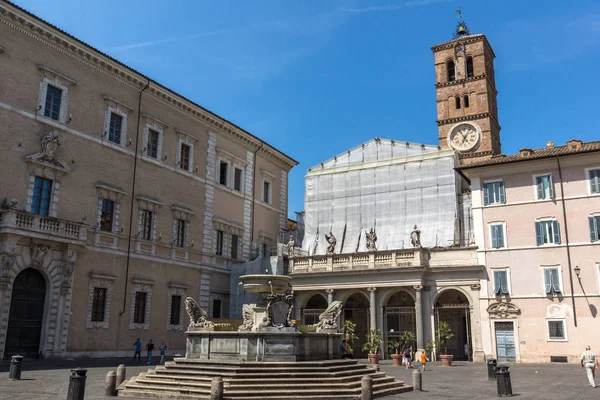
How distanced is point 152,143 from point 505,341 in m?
23.4

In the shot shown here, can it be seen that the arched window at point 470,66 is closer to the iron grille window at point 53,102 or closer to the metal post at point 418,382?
the iron grille window at point 53,102

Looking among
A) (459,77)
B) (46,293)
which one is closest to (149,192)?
(46,293)

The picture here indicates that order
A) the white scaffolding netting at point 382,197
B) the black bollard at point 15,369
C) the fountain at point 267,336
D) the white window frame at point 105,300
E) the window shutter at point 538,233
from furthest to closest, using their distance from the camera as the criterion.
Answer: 1. the white scaffolding netting at point 382,197
2. the window shutter at point 538,233
3. the white window frame at point 105,300
4. the black bollard at point 15,369
5. the fountain at point 267,336

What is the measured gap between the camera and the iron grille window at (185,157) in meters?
36.2

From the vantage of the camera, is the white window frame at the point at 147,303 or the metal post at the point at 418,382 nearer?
the metal post at the point at 418,382

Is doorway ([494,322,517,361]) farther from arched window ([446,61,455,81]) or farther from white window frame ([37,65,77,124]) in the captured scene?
arched window ([446,61,455,81])

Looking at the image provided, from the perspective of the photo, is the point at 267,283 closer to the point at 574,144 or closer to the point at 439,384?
the point at 439,384

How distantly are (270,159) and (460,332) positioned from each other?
18966 millimetres

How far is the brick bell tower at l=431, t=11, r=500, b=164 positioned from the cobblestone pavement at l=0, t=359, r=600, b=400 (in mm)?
34357

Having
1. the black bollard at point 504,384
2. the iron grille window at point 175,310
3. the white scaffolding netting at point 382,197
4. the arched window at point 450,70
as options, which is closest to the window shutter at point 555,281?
the white scaffolding netting at point 382,197

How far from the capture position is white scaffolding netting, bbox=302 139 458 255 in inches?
1547

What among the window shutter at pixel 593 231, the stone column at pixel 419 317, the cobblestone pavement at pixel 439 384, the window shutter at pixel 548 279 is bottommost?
the cobblestone pavement at pixel 439 384

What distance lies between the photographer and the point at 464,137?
5825 centimetres

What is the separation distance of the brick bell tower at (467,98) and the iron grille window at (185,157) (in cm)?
3068
